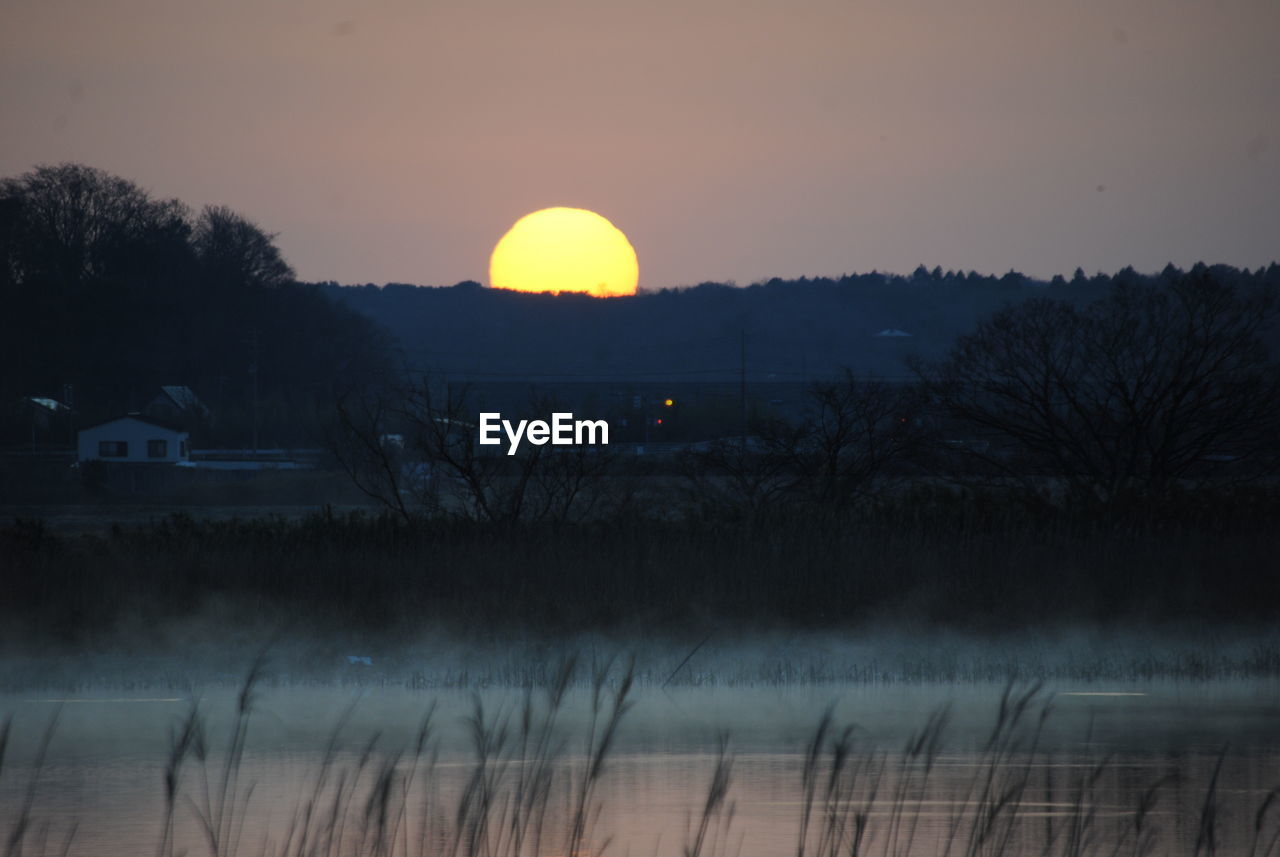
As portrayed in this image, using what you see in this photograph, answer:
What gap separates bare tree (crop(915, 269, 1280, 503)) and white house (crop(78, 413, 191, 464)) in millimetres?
48187

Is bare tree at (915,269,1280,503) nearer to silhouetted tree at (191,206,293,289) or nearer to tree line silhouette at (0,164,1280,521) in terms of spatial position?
tree line silhouette at (0,164,1280,521)

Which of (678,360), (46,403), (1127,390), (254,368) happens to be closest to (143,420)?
(254,368)

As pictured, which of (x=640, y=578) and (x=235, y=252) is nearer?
(x=640, y=578)

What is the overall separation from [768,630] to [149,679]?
579 centimetres

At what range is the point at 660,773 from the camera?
9430mm

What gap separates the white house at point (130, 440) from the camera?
206ft

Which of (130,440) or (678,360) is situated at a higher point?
(678,360)

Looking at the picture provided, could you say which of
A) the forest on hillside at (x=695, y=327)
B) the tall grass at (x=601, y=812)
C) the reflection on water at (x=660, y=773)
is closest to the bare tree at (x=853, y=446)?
the reflection on water at (x=660, y=773)

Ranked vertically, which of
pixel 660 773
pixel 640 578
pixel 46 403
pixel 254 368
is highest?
pixel 254 368

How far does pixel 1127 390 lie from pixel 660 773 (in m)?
13.9

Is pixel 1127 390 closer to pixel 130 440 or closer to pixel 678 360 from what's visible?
pixel 130 440

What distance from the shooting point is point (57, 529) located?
106 ft

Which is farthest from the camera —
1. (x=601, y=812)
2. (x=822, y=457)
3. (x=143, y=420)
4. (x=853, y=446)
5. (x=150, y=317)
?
(x=150, y=317)

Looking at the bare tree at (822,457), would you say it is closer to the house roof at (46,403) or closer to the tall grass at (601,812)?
the tall grass at (601,812)
